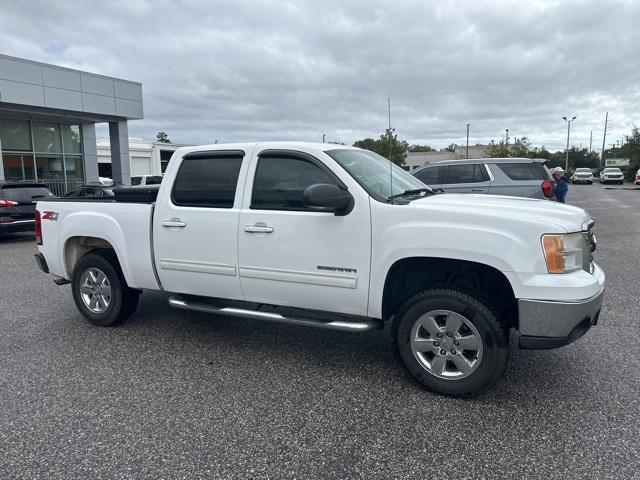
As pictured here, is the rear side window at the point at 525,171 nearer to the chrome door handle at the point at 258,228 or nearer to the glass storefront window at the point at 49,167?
the chrome door handle at the point at 258,228

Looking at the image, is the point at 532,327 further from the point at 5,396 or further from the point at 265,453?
the point at 5,396

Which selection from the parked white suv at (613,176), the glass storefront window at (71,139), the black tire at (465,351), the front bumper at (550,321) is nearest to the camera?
the front bumper at (550,321)

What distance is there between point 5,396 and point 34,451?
0.97 meters

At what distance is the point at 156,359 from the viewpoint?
4.43 meters

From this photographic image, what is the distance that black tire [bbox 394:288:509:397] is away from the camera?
3.47m

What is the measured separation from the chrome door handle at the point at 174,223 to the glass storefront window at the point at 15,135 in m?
21.5

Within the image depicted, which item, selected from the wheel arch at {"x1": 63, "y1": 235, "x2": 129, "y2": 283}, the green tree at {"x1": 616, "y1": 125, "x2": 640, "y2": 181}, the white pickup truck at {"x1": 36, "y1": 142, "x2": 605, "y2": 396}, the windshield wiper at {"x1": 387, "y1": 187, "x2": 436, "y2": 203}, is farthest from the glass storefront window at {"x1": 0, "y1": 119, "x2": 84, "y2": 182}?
the green tree at {"x1": 616, "y1": 125, "x2": 640, "y2": 181}

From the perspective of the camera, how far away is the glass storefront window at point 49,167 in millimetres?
23219

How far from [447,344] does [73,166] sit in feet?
82.8

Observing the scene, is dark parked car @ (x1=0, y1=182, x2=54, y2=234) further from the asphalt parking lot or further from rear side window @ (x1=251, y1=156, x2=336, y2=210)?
A: rear side window @ (x1=251, y1=156, x2=336, y2=210)

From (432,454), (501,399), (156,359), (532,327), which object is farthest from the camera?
(156,359)

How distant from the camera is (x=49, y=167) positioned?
23.7 meters

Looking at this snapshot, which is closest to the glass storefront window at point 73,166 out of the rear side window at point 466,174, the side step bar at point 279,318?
the rear side window at point 466,174

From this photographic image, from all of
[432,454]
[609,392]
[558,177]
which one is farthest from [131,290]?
[558,177]
